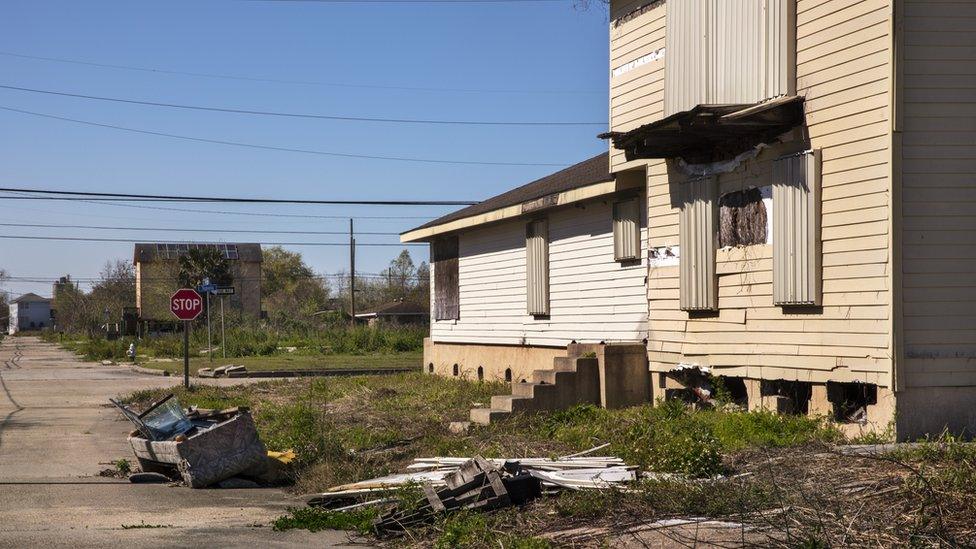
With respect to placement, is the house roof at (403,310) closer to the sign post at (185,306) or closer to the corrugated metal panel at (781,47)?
the sign post at (185,306)

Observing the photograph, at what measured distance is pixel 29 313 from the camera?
185500mm

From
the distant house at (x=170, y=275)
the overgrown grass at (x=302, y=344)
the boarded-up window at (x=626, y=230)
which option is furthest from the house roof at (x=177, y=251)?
the boarded-up window at (x=626, y=230)

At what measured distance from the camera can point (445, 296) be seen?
28297 mm

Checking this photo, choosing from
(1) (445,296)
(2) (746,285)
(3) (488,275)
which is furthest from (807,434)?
(1) (445,296)

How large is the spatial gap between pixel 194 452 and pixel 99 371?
95.8 feet

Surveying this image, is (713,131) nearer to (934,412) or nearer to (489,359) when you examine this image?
(934,412)

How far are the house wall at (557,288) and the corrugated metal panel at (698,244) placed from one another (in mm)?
2077

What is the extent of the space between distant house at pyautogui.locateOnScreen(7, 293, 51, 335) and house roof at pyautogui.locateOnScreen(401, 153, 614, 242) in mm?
171619

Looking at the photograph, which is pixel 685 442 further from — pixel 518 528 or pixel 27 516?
pixel 27 516

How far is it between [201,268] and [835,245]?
62321 millimetres

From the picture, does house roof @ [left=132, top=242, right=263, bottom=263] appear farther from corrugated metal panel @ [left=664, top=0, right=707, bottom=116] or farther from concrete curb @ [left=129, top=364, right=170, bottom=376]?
corrugated metal panel @ [left=664, top=0, right=707, bottom=116]

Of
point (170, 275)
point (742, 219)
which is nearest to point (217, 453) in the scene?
point (742, 219)

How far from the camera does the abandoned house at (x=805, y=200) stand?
1213cm

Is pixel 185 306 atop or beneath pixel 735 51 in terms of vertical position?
beneath
